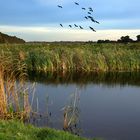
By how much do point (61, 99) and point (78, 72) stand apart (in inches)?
394

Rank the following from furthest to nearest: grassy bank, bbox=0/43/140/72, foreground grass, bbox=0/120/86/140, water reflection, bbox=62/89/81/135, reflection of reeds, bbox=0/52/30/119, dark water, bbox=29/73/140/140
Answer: grassy bank, bbox=0/43/140/72 → dark water, bbox=29/73/140/140 → water reflection, bbox=62/89/81/135 → reflection of reeds, bbox=0/52/30/119 → foreground grass, bbox=0/120/86/140

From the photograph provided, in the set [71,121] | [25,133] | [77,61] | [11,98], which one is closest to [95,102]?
[71,121]

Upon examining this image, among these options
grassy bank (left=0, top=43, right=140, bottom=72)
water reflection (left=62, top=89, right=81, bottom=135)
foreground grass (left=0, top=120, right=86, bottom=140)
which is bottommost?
water reflection (left=62, top=89, right=81, bottom=135)

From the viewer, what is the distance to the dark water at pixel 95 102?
1387 centimetres

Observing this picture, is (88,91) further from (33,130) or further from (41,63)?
(33,130)

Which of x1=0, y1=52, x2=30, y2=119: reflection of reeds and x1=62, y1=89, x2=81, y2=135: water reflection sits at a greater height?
x1=0, y1=52, x2=30, y2=119: reflection of reeds

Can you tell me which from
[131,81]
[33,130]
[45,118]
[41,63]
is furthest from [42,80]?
[33,130]

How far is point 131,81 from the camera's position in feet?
87.9

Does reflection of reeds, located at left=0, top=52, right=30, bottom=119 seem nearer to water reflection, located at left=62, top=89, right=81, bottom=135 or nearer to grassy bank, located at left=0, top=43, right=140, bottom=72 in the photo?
water reflection, located at left=62, top=89, right=81, bottom=135

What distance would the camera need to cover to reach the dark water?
Answer: 13.9 meters

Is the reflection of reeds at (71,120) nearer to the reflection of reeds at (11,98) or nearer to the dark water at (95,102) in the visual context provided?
the dark water at (95,102)

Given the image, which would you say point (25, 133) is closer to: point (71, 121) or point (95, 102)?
point (71, 121)

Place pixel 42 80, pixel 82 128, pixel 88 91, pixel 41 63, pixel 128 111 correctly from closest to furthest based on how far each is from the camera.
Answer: pixel 82 128 → pixel 128 111 → pixel 88 91 → pixel 42 80 → pixel 41 63

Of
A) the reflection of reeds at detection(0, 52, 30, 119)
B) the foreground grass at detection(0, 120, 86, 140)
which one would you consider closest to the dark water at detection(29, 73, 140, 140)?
the reflection of reeds at detection(0, 52, 30, 119)
